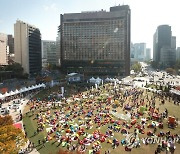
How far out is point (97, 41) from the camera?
452ft

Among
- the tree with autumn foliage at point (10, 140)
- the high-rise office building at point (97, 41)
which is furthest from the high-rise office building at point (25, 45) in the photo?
the tree with autumn foliage at point (10, 140)

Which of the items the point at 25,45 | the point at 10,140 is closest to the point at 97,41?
the point at 25,45

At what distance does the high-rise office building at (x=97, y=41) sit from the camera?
132 m

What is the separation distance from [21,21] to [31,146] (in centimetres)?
10194

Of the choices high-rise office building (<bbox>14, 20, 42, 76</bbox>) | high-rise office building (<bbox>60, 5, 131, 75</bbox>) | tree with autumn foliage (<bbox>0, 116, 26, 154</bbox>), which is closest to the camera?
tree with autumn foliage (<bbox>0, 116, 26, 154</bbox>)

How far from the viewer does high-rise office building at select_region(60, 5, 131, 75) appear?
132 m

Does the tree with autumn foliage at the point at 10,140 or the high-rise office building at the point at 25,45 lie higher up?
the high-rise office building at the point at 25,45

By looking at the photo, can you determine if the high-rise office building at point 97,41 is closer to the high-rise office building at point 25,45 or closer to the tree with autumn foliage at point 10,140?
the high-rise office building at point 25,45

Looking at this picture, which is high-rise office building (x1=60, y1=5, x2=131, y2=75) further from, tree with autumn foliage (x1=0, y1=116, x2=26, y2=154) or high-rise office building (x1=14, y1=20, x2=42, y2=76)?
tree with autumn foliage (x1=0, y1=116, x2=26, y2=154)

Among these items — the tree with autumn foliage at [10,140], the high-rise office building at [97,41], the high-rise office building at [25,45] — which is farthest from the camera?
the high-rise office building at [97,41]

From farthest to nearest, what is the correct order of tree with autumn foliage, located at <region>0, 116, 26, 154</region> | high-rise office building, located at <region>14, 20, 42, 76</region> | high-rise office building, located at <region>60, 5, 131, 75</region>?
high-rise office building, located at <region>60, 5, 131, 75</region> < high-rise office building, located at <region>14, 20, 42, 76</region> < tree with autumn foliage, located at <region>0, 116, 26, 154</region>

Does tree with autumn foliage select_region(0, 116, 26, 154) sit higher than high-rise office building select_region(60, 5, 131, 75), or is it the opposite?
high-rise office building select_region(60, 5, 131, 75)

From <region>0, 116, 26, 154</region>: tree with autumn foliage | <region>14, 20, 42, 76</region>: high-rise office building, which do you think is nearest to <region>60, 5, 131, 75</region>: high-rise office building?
<region>14, 20, 42, 76</region>: high-rise office building

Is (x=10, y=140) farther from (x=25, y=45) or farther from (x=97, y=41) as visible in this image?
(x=97, y=41)
